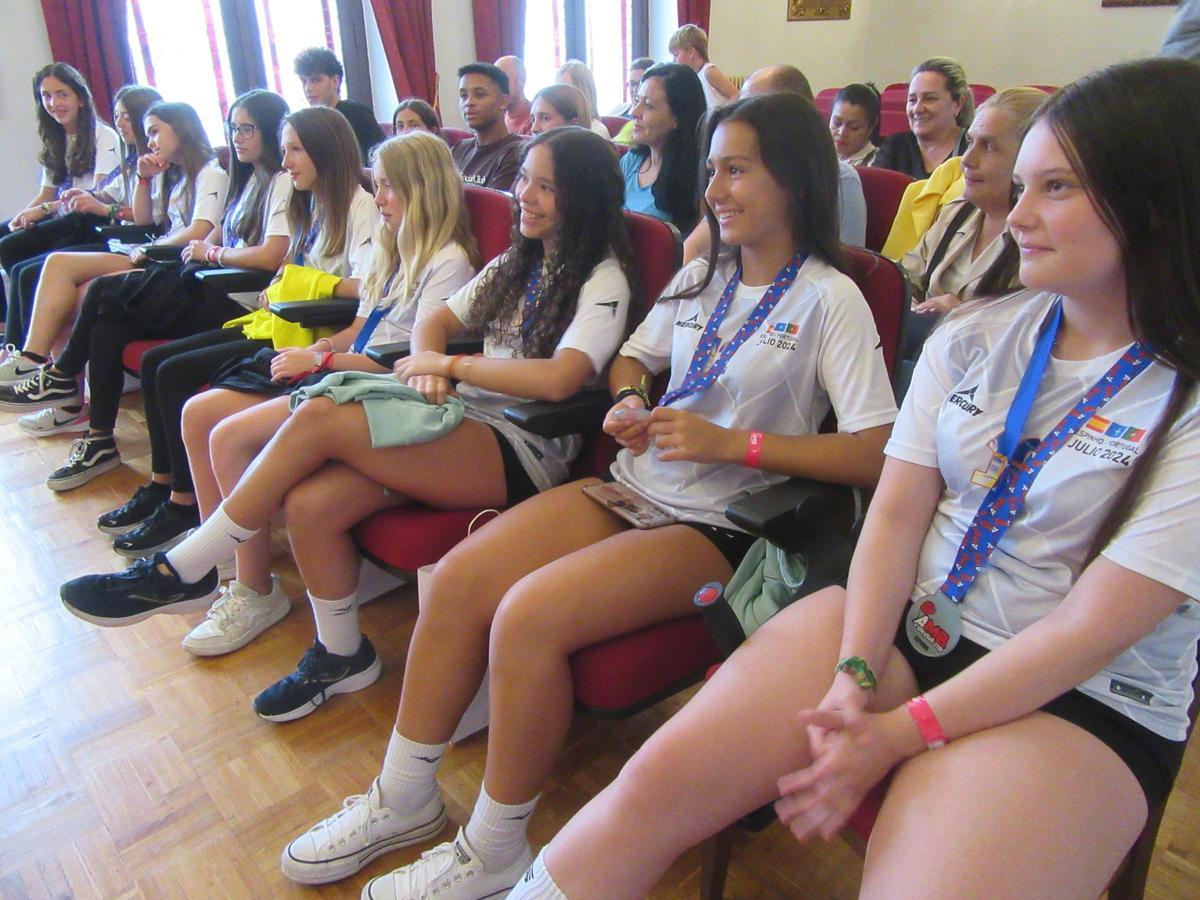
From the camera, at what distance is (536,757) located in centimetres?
119

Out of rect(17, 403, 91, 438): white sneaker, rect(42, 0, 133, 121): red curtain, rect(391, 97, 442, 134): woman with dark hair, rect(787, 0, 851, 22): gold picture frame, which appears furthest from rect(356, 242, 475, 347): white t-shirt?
rect(787, 0, 851, 22): gold picture frame

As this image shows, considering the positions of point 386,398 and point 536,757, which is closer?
point 536,757

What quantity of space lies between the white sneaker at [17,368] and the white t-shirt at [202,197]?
73 centimetres

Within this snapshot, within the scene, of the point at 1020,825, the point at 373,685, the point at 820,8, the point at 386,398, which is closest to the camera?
the point at 1020,825


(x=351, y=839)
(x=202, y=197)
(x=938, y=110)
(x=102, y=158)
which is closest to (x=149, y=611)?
(x=351, y=839)

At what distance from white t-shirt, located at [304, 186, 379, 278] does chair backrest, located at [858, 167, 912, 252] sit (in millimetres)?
1431

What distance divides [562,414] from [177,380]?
129 centimetres

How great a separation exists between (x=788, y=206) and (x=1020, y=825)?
0.96 metres

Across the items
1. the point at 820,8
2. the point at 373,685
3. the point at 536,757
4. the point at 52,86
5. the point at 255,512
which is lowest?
the point at 373,685

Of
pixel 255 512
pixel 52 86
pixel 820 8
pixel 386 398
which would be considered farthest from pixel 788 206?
pixel 820 8

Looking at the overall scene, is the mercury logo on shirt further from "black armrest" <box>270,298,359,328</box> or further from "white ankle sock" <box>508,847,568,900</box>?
"black armrest" <box>270,298,359,328</box>

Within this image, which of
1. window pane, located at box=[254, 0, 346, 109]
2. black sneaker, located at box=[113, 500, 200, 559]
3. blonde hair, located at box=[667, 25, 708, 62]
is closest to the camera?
black sneaker, located at box=[113, 500, 200, 559]

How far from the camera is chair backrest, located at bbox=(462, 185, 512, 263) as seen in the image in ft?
6.88

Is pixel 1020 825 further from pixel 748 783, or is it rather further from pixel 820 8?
pixel 820 8
